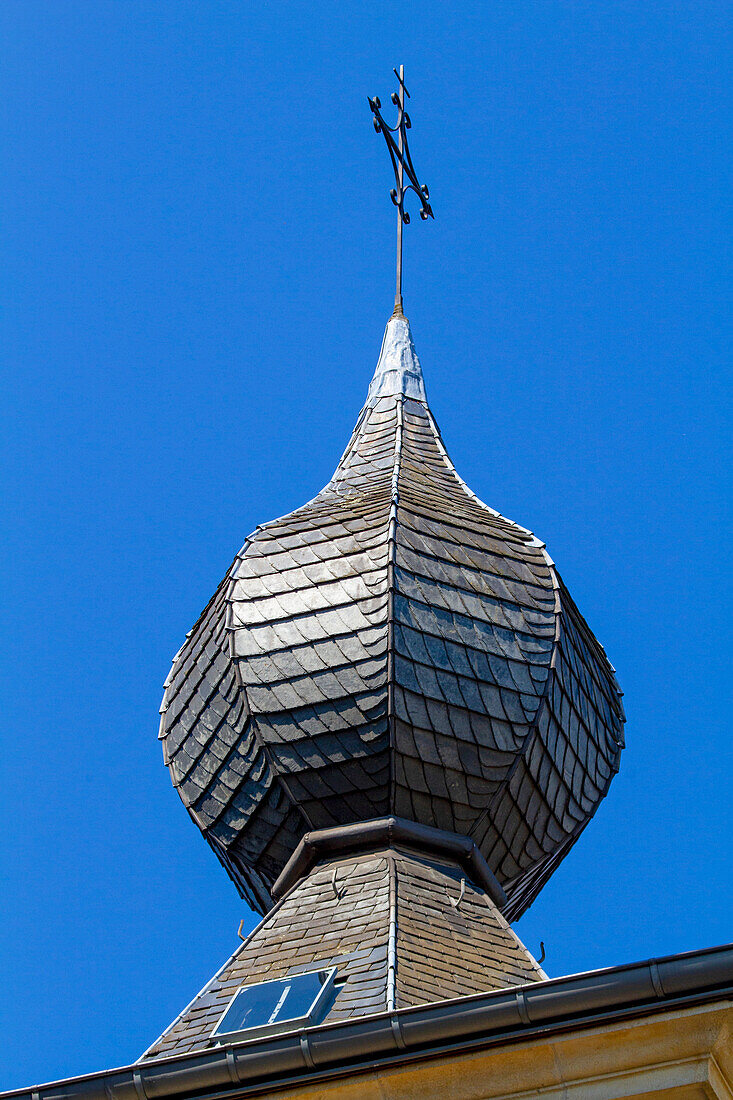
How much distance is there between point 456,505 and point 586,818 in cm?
268

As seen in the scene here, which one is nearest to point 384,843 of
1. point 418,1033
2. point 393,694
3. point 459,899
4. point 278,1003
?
point 459,899

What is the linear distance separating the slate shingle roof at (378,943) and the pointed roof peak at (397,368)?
Result: 605 cm

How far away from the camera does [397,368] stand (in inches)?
776

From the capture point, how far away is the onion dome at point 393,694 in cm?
1446

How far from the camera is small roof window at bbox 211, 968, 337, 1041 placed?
11.2m

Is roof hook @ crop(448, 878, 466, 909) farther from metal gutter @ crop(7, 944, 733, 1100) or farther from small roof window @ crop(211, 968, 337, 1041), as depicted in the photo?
metal gutter @ crop(7, 944, 733, 1100)

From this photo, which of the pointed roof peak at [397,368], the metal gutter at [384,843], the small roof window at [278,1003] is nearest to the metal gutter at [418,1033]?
the small roof window at [278,1003]

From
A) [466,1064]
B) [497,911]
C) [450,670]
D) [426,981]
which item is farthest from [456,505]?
[466,1064]

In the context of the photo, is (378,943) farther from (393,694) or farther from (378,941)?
(393,694)

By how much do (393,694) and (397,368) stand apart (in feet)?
19.5

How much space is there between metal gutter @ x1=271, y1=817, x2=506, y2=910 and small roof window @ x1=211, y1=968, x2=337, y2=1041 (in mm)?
1816

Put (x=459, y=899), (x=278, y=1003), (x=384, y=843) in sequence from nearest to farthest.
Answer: (x=278, y=1003), (x=459, y=899), (x=384, y=843)

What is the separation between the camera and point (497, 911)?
14219 millimetres

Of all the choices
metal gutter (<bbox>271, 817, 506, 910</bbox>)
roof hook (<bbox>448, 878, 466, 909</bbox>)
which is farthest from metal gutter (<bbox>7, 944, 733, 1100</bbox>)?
metal gutter (<bbox>271, 817, 506, 910</bbox>)
